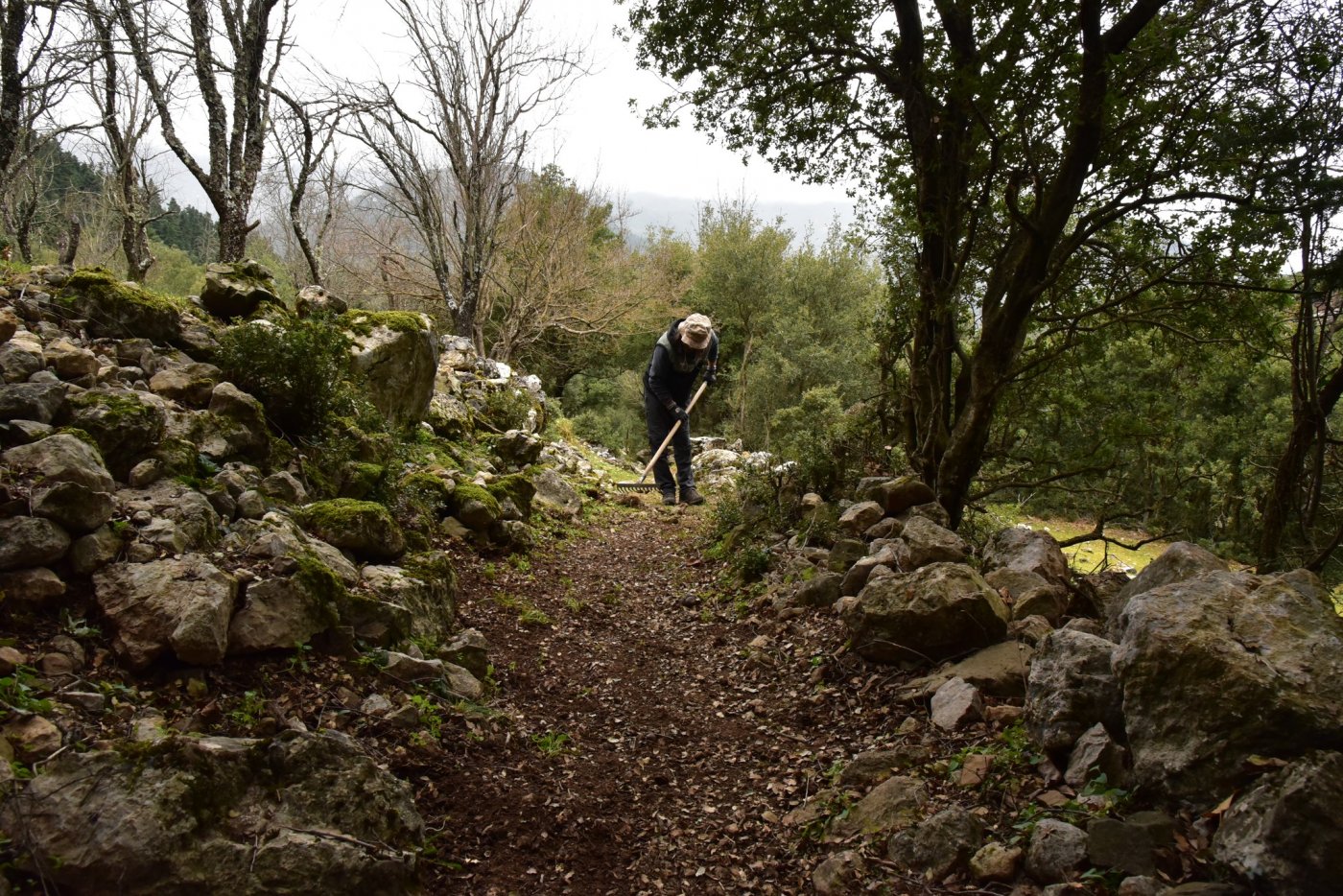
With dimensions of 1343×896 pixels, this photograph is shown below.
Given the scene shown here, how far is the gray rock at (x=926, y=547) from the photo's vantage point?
190 inches

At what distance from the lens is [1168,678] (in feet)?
8.04

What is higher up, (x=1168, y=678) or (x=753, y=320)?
(x=753, y=320)

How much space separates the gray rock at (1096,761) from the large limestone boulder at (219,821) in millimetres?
2516

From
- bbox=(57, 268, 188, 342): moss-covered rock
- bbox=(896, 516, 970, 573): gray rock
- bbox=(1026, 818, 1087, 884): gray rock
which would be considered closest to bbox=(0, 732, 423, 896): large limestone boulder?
bbox=(1026, 818, 1087, 884): gray rock

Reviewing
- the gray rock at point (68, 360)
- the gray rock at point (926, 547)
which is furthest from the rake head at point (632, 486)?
the gray rock at point (68, 360)

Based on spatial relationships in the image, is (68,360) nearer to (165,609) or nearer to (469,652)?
(165,609)

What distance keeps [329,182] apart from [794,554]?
1724 centimetres

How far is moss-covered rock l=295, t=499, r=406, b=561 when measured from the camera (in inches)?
168

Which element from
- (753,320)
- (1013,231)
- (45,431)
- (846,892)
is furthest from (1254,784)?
(753,320)

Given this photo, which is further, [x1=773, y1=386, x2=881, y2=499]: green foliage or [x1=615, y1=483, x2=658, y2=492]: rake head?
[x1=615, y1=483, x2=658, y2=492]: rake head

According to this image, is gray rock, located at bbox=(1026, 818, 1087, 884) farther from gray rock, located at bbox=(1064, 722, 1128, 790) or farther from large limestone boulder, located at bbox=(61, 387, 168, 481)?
large limestone boulder, located at bbox=(61, 387, 168, 481)

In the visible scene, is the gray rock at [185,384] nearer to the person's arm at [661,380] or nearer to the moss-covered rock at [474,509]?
the moss-covered rock at [474,509]

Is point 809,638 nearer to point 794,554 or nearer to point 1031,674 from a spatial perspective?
point 794,554

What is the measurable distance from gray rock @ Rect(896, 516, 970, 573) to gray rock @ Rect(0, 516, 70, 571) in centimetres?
460
